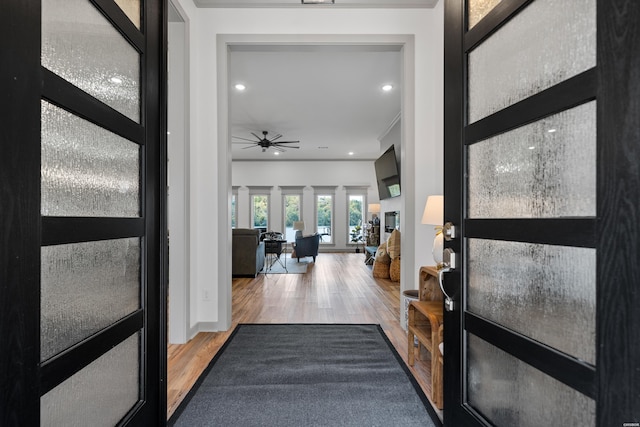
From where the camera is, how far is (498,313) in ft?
3.84

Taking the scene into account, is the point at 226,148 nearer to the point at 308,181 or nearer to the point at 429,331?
the point at 429,331

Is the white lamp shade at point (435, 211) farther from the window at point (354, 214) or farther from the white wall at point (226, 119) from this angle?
the window at point (354, 214)

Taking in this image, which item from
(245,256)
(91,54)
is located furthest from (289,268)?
(91,54)

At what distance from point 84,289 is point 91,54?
0.81 m

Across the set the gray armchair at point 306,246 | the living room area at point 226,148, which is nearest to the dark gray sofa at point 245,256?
the gray armchair at point 306,246

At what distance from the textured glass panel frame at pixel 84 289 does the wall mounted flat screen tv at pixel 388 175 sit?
5.37 m

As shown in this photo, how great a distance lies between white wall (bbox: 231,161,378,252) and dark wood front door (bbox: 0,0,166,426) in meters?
9.12

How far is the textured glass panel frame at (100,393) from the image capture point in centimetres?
96

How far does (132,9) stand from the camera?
1321mm

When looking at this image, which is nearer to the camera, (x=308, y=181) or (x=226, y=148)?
(x=226, y=148)

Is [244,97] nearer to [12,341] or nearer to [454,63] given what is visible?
[454,63]

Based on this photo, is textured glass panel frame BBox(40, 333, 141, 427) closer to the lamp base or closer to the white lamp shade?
the lamp base

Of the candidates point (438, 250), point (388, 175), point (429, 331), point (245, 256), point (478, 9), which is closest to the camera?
point (478, 9)

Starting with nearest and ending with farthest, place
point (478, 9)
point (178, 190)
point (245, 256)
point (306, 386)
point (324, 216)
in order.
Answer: point (478, 9), point (306, 386), point (178, 190), point (245, 256), point (324, 216)
